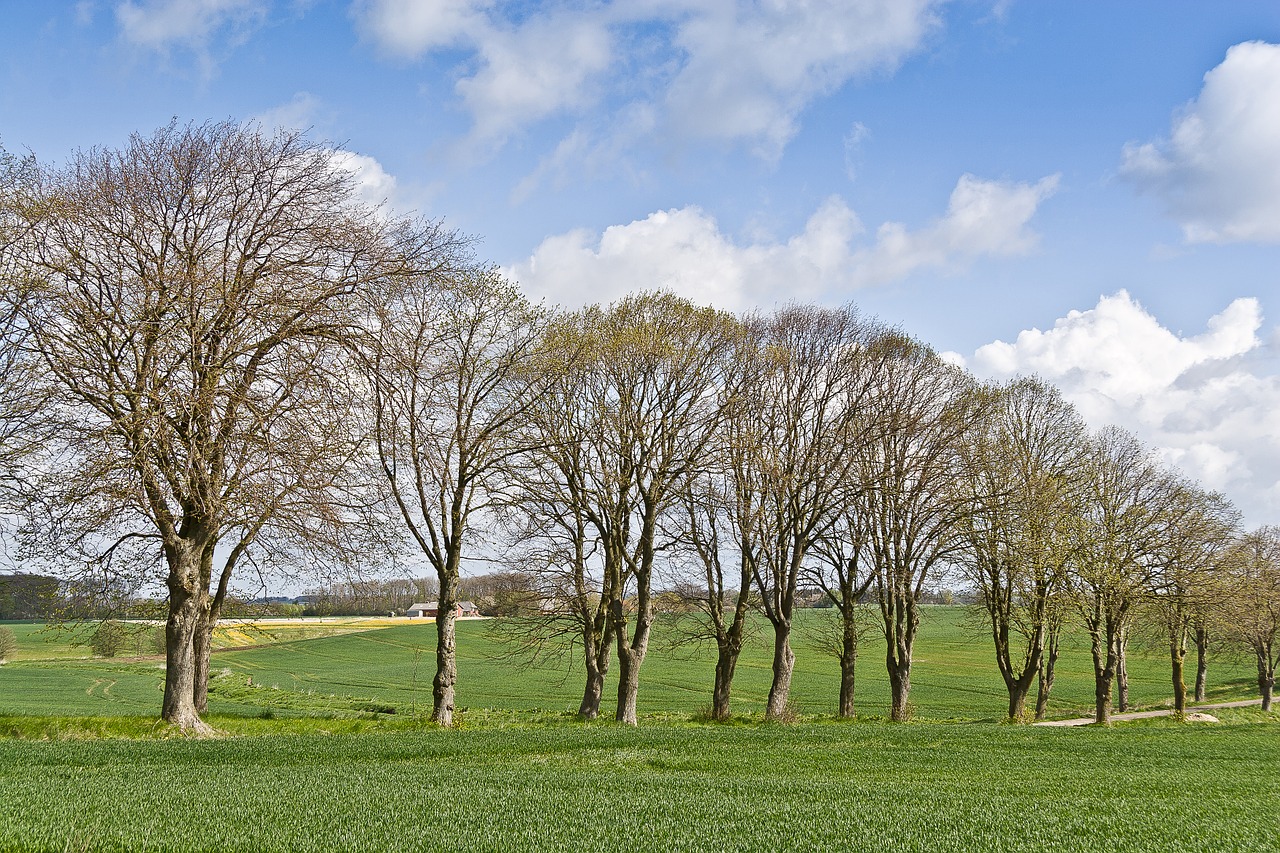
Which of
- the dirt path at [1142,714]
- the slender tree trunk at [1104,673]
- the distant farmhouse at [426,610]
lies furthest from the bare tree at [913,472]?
the distant farmhouse at [426,610]

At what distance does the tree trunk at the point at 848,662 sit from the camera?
98.5 feet

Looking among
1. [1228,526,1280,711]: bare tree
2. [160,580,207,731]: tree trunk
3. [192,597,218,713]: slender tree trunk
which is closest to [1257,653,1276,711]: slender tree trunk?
[1228,526,1280,711]: bare tree

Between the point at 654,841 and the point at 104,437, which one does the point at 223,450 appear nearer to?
the point at 104,437

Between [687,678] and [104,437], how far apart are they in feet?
168

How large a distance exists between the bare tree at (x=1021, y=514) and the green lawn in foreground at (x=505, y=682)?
488cm

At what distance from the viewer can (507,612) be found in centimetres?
3177

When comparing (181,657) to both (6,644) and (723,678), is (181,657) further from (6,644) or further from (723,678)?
(6,644)

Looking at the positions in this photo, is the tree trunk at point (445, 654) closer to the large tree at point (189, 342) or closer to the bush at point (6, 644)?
the large tree at point (189, 342)

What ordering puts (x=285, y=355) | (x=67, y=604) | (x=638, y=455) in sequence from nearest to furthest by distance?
(x=285, y=355) < (x=67, y=604) < (x=638, y=455)

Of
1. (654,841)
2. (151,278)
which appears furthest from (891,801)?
(151,278)

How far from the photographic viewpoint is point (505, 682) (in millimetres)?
57750

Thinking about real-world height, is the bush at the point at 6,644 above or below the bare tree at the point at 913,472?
below

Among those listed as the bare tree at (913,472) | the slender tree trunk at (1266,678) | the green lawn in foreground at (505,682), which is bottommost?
the green lawn in foreground at (505,682)

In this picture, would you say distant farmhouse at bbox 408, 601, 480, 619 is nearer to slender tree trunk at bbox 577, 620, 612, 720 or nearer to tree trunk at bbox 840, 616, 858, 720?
slender tree trunk at bbox 577, 620, 612, 720
